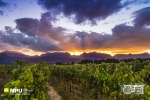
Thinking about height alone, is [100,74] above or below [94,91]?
above

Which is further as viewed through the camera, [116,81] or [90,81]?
[90,81]

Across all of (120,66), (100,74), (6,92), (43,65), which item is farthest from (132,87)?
(43,65)

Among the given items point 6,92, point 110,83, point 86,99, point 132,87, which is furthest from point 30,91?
point 86,99

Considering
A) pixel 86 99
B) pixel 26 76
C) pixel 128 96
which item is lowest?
pixel 86 99

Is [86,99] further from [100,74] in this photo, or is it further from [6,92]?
[6,92]

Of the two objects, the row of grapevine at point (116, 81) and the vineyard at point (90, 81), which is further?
the row of grapevine at point (116, 81)

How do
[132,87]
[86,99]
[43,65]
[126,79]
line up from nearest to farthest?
[132,87]
[126,79]
[43,65]
[86,99]

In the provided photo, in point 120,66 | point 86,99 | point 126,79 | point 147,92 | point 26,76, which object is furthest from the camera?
point 86,99

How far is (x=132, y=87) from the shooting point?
15.9 meters

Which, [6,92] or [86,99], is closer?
[6,92]

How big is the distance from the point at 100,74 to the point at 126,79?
248 inches

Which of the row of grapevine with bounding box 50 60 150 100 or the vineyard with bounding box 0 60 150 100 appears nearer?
the vineyard with bounding box 0 60 150 100

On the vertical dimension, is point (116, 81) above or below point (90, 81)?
above

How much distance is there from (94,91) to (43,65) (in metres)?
7.22
